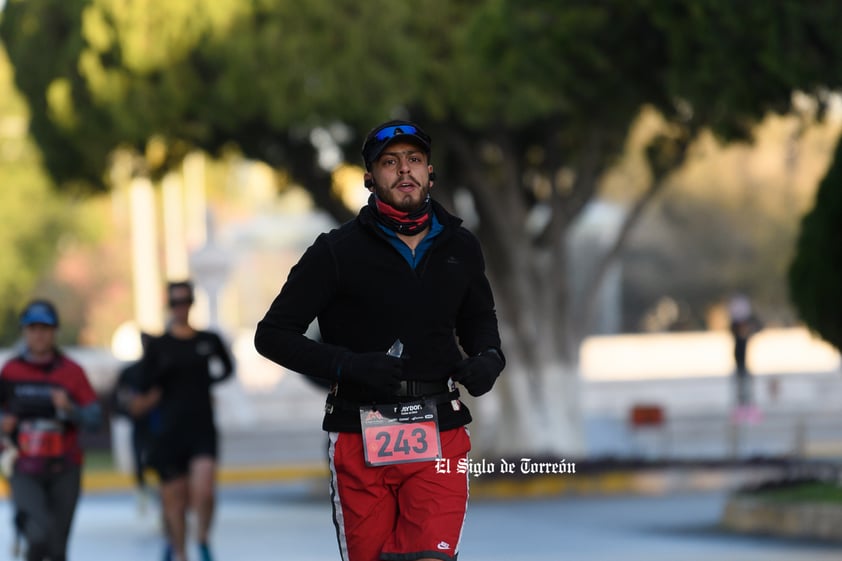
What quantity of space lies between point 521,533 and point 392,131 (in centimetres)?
1155

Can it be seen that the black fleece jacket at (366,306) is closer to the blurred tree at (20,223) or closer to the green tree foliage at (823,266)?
the green tree foliage at (823,266)

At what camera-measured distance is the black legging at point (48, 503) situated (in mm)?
11250

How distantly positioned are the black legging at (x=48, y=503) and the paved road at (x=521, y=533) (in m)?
4.38

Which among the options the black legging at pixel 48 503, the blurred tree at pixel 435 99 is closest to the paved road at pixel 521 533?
the blurred tree at pixel 435 99

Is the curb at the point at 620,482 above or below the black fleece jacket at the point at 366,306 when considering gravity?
below

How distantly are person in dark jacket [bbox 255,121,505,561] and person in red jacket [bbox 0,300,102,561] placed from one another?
476 centimetres

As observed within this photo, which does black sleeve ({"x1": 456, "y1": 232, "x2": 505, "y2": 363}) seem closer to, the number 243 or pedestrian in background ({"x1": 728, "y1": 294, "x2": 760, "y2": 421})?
the number 243

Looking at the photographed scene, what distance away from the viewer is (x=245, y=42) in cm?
2312

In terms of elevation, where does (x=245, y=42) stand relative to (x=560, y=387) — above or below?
above

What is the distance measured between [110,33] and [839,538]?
11467 millimetres

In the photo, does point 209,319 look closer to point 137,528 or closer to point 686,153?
point 686,153

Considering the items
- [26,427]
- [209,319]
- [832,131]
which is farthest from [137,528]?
[832,131]

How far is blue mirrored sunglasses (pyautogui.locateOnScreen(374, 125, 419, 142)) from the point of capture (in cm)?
673

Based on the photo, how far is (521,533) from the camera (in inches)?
707
